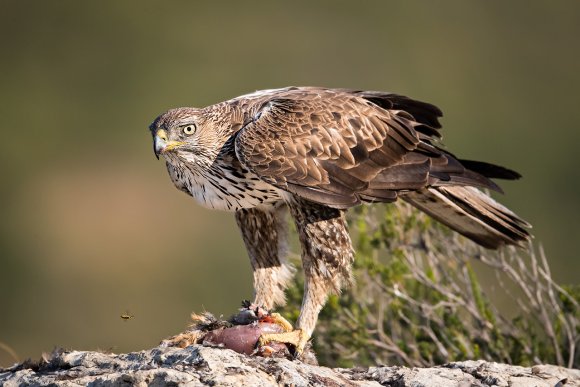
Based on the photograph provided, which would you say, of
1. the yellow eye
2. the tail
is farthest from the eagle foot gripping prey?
the tail

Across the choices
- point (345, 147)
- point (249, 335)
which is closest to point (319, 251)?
point (345, 147)

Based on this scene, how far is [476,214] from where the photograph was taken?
27.0 feet

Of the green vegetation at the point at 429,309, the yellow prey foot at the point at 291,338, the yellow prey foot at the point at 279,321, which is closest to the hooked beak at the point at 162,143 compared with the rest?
the yellow prey foot at the point at 279,321

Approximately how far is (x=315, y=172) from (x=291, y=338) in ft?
3.82

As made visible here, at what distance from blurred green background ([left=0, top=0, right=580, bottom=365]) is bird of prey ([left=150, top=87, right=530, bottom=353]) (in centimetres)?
660

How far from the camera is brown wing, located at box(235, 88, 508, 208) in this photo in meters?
7.55

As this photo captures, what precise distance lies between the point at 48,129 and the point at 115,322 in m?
10.6

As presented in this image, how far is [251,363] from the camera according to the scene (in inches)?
252

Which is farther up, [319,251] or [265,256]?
[319,251]

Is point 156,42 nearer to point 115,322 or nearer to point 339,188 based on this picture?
point 115,322

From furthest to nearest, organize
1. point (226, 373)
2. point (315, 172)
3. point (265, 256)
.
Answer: point (265, 256)
point (315, 172)
point (226, 373)

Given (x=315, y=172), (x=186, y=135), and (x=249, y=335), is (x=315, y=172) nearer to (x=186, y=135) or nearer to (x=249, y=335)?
(x=186, y=135)

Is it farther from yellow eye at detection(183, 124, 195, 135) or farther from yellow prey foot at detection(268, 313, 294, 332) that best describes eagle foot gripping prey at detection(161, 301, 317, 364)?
yellow eye at detection(183, 124, 195, 135)

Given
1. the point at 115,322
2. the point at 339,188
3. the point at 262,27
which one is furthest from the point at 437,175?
the point at 262,27
